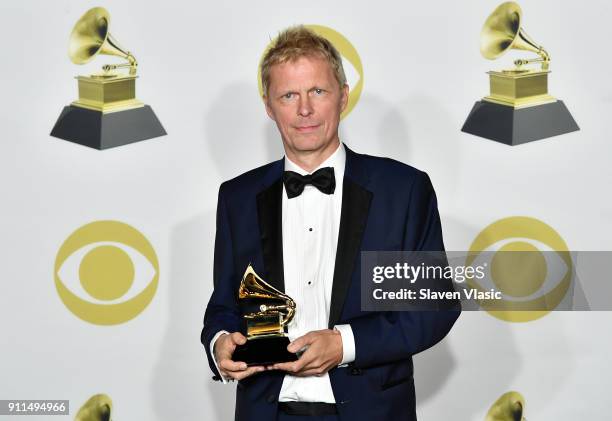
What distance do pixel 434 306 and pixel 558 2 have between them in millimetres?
1508

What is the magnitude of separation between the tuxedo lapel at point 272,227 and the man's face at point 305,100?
142 mm

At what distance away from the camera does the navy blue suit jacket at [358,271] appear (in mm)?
2266

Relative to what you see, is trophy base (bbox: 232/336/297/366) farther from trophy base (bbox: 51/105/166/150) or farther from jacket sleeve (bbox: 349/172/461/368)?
trophy base (bbox: 51/105/166/150)

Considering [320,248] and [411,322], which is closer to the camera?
[411,322]

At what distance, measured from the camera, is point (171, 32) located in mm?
3297

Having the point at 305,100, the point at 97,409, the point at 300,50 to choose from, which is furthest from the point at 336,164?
the point at 97,409

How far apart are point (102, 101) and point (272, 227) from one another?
1.22 metres

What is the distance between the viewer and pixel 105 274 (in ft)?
11.2

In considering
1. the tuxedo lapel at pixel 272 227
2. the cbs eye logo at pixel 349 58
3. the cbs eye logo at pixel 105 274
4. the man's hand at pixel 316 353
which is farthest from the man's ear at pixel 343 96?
the cbs eye logo at pixel 105 274

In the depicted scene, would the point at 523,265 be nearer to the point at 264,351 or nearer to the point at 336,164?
the point at 336,164

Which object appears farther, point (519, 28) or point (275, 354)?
point (519, 28)

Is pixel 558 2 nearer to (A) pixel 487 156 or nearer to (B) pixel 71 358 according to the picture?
(A) pixel 487 156

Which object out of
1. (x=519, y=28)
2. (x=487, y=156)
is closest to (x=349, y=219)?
(x=487, y=156)

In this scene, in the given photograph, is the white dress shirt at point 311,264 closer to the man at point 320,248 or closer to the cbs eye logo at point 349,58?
the man at point 320,248
